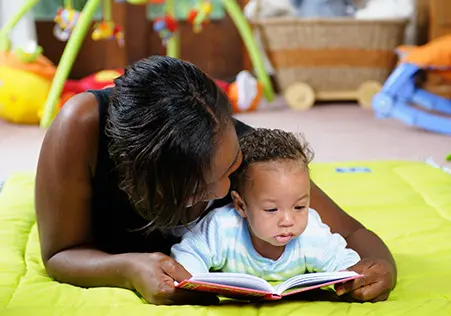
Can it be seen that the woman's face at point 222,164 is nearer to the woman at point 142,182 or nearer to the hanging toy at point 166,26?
the woman at point 142,182

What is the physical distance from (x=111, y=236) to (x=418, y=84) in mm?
2736

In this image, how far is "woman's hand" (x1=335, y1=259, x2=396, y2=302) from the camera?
1.03 metres

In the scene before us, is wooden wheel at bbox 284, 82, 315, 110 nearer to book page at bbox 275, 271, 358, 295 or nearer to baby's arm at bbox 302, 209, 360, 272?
baby's arm at bbox 302, 209, 360, 272

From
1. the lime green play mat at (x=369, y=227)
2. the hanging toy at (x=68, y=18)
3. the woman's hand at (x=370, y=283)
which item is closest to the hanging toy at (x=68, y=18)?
the hanging toy at (x=68, y=18)

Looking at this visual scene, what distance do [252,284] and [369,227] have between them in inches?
22.9

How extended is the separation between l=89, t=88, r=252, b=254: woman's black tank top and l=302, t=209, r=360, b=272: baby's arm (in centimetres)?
16

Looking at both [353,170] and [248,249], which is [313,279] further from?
[353,170]

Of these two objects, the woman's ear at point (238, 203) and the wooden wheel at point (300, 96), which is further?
the wooden wheel at point (300, 96)

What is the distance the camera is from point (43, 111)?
3104 mm

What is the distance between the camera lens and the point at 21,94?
309 cm

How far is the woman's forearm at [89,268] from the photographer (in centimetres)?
107

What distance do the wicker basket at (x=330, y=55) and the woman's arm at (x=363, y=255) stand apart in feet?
8.24

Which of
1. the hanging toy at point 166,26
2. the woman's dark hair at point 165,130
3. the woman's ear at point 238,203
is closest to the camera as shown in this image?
the woman's dark hair at point 165,130

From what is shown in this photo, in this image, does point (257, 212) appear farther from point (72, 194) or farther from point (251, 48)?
point (251, 48)
